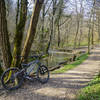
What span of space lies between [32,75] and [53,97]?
1.70 m

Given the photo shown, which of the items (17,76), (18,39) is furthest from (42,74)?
(18,39)

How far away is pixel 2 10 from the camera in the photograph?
5.14 m

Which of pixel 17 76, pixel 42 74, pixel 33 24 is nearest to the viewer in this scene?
pixel 17 76

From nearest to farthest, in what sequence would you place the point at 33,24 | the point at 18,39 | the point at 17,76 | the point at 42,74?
the point at 17,76
the point at 33,24
the point at 18,39
the point at 42,74

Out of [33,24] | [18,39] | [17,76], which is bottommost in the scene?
[17,76]

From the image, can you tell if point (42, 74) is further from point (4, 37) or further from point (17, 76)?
point (4, 37)

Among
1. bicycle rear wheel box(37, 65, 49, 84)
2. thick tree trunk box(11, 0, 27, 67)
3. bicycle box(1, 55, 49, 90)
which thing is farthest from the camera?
bicycle rear wheel box(37, 65, 49, 84)

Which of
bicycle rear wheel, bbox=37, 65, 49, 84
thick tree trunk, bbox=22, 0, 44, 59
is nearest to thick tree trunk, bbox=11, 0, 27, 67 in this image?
thick tree trunk, bbox=22, 0, 44, 59

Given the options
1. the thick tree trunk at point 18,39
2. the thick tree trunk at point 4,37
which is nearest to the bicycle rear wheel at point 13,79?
the thick tree trunk at point 18,39

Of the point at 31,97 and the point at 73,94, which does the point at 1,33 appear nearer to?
the point at 31,97

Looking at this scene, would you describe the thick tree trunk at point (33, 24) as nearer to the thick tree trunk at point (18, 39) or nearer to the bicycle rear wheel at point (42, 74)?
the thick tree trunk at point (18, 39)

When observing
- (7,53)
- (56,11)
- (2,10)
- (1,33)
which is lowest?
(7,53)

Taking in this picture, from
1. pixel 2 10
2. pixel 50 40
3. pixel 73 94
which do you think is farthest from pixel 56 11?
pixel 73 94

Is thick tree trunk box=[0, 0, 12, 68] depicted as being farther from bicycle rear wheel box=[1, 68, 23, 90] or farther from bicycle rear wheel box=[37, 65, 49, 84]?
bicycle rear wheel box=[37, 65, 49, 84]
